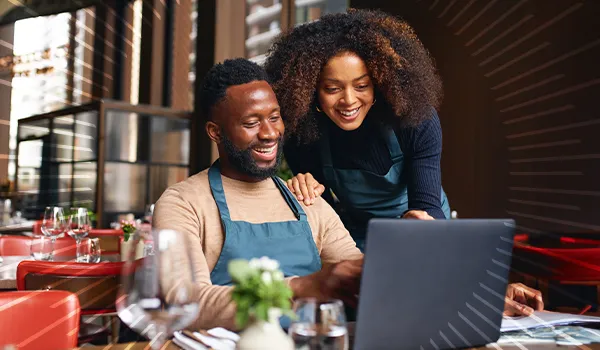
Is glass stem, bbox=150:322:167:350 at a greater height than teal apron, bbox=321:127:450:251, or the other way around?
teal apron, bbox=321:127:450:251

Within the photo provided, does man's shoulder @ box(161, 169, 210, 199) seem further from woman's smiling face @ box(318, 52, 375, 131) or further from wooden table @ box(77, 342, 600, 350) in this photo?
wooden table @ box(77, 342, 600, 350)

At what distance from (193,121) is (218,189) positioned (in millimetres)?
5385

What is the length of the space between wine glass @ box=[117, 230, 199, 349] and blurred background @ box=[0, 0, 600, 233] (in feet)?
13.8

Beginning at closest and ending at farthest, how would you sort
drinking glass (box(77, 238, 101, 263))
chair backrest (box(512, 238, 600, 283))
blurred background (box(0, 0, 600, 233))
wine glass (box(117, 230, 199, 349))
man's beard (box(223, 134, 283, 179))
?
wine glass (box(117, 230, 199, 349)) → man's beard (box(223, 134, 283, 179)) → drinking glass (box(77, 238, 101, 263)) → chair backrest (box(512, 238, 600, 283)) → blurred background (box(0, 0, 600, 233))

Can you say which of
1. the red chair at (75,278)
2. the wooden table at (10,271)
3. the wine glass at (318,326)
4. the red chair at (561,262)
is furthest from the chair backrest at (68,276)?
the red chair at (561,262)

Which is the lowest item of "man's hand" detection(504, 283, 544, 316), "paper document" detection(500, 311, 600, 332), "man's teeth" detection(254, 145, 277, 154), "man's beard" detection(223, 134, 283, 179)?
"paper document" detection(500, 311, 600, 332)

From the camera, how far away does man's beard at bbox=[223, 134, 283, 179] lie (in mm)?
1534

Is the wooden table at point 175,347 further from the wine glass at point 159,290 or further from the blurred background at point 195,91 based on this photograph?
the blurred background at point 195,91

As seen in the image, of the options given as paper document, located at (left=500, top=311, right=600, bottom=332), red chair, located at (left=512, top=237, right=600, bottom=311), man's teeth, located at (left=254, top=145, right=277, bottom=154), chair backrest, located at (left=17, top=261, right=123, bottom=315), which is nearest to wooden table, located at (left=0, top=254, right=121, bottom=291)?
chair backrest, located at (left=17, top=261, right=123, bottom=315)

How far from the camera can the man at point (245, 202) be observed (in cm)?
145

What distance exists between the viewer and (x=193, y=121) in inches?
268

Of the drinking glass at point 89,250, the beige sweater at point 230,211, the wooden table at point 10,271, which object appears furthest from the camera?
the drinking glass at point 89,250

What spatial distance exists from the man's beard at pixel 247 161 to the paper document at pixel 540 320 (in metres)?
0.64

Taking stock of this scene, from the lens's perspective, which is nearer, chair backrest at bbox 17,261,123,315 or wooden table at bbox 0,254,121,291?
chair backrest at bbox 17,261,123,315
